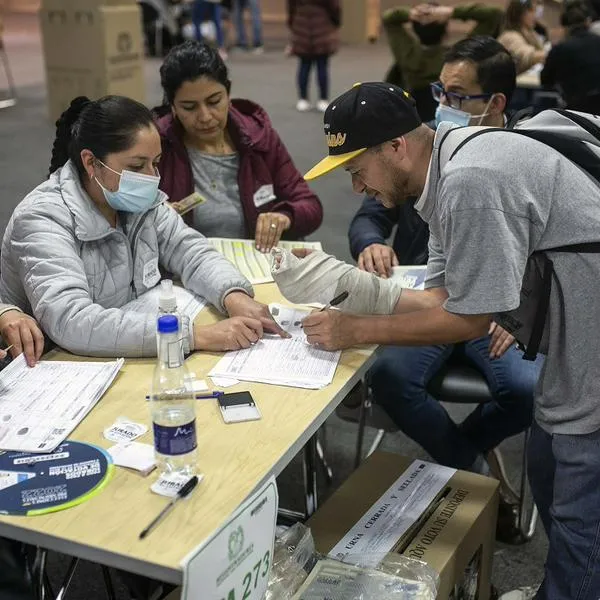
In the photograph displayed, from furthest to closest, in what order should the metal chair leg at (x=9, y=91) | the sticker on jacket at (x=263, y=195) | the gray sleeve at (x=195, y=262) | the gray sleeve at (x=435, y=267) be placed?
the metal chair leg at (x=9, y=91)
the sticker on jacket at (x=263, y=195)
the gray sleeve at (x=195, y=262)
the gray sleeve at (x=435, y=267)

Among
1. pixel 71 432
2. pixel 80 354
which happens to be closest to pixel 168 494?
pixel 71 432

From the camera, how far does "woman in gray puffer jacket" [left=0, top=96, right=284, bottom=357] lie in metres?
1.70

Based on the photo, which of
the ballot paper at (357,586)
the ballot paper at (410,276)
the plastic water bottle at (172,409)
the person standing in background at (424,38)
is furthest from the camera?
the person standing in background at (424,38)

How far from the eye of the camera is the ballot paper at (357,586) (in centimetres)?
151

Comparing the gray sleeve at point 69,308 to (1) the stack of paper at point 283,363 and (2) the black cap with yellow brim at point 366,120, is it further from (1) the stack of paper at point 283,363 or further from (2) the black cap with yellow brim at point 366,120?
(2) the black cap with yellow brim at point 366,120

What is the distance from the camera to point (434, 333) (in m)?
1.67

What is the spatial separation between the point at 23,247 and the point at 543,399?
1.14 meters

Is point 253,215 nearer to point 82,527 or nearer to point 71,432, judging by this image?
point 71,432

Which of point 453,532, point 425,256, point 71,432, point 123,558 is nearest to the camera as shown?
point 123,558

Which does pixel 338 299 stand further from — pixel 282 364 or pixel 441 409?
pixel 441 409

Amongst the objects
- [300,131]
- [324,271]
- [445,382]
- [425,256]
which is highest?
[324,271]

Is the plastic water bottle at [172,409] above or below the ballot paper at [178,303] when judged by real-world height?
above

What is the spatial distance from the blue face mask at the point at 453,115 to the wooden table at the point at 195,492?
3.32 ft

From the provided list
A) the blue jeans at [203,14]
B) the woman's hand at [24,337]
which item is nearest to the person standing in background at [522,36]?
the woman's hand at [24,337]
